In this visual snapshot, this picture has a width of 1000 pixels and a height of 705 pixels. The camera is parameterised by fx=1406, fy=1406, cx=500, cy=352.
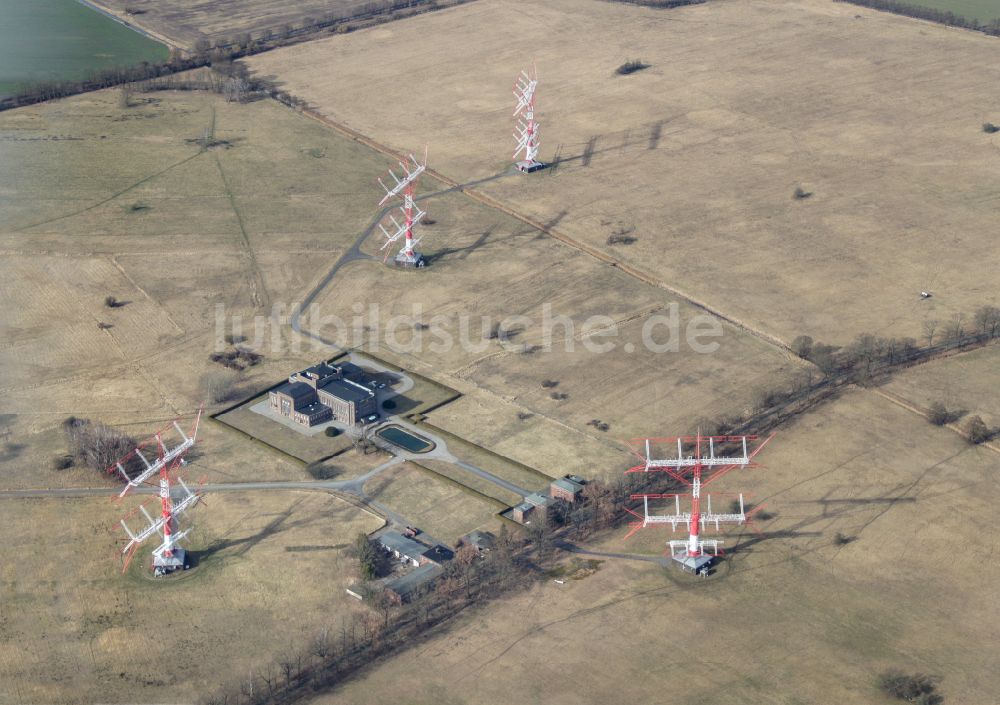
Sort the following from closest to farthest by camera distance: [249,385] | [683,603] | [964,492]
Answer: [683,603]
[964,492]
[249,385]

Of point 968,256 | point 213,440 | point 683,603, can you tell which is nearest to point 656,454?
point 683,603

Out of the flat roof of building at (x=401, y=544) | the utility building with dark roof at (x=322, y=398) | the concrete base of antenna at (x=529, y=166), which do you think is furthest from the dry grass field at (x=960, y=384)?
the concrete base of antenna at (x=529, y=166)

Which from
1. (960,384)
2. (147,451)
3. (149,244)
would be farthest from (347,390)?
(960,384)

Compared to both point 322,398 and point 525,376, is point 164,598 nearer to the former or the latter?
point 322,398

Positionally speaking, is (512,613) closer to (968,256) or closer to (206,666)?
(206,666)

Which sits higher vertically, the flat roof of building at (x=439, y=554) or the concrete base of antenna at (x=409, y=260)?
the concrete base of antenna at (x=409, y=260)

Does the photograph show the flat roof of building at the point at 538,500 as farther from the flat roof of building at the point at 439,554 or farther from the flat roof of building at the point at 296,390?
the flat roof of building at the point at 296,390
